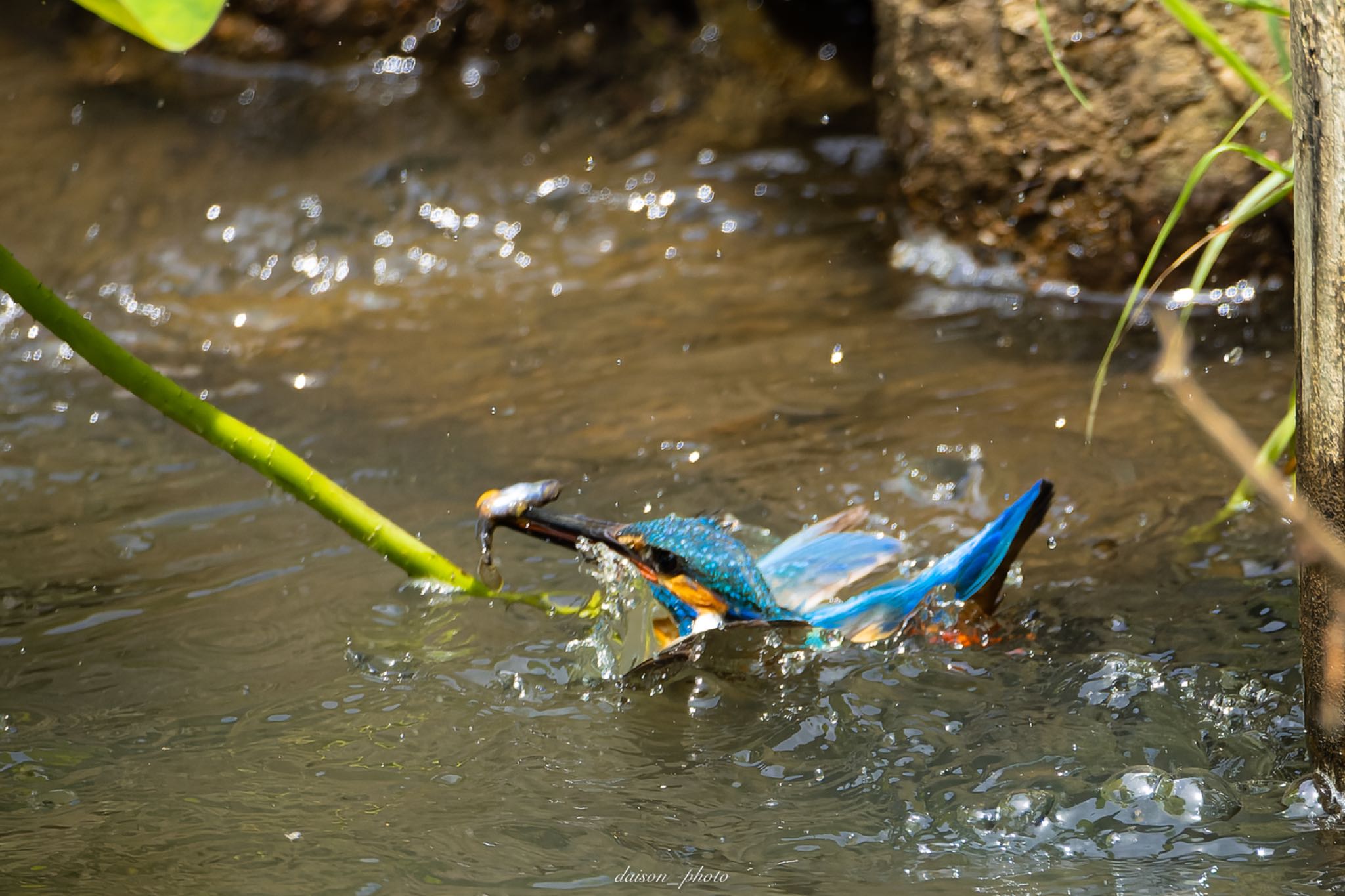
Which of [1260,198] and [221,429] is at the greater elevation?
[221,429]

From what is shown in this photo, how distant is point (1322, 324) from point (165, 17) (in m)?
1.10

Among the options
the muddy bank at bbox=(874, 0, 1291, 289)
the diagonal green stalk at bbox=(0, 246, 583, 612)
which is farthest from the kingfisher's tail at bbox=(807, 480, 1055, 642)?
the muddy bank at bbox=(874, 0, 1291, 289)

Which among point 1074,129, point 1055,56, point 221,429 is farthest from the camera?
point 1074,129

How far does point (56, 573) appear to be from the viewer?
7.39 feet

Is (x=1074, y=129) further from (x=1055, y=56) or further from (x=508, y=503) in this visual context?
(x=508, y=503)

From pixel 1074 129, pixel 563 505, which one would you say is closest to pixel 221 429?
pixel 563 505

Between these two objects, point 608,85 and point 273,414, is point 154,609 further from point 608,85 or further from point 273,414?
point 608,85

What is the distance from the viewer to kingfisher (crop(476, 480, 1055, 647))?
1.61 metres

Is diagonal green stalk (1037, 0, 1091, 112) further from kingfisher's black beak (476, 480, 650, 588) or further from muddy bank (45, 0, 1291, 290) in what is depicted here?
kingfisher's black beak (476, 480, 650, 588)

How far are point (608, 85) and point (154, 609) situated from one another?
280cm

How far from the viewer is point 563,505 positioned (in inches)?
96.5

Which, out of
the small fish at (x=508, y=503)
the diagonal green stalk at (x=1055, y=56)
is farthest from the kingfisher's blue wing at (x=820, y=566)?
the diagonal green stalk at (x=1055, y=56)

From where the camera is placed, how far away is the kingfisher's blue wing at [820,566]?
1.81m

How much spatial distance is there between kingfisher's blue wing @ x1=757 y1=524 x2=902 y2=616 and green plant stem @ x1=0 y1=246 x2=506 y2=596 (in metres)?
0.47
